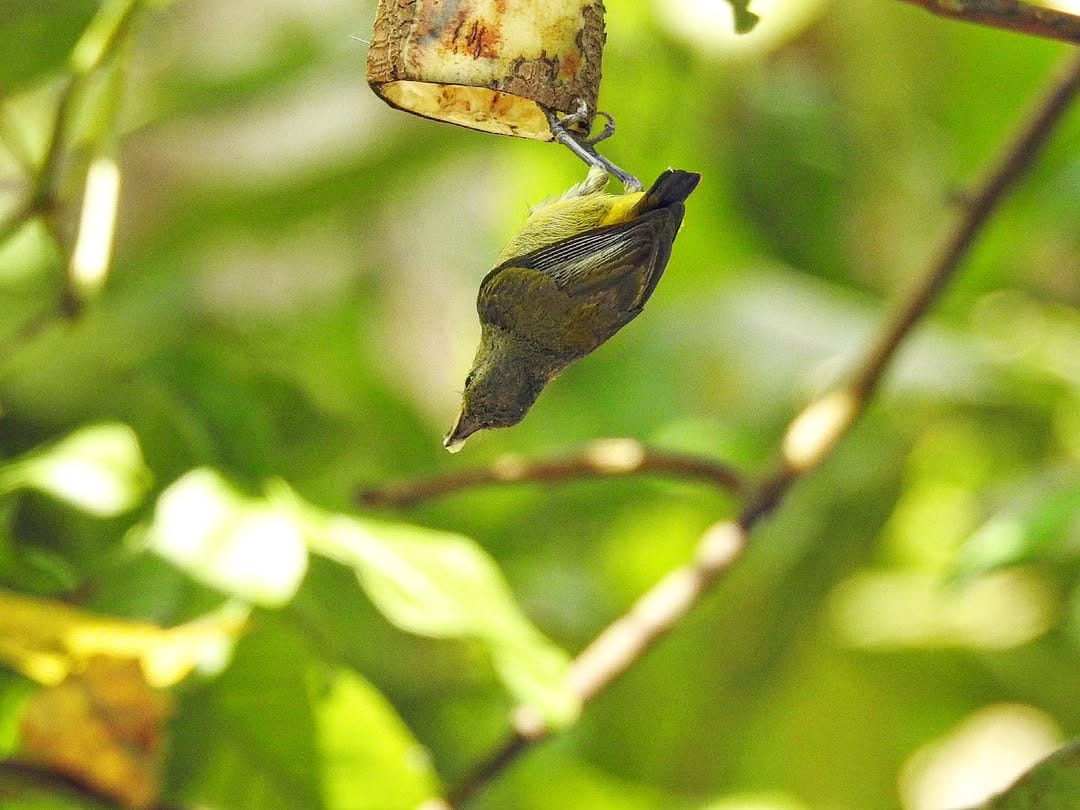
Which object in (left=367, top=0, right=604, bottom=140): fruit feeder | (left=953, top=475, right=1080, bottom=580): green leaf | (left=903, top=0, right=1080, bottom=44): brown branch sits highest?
(left=903, top=0, right=1080, bottom=44): brown branch

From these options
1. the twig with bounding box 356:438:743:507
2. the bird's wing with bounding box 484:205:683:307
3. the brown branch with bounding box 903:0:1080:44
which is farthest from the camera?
the twig with bounding box 356:438:743:507

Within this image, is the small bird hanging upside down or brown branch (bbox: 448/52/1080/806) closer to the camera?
the small bird hanging upside down

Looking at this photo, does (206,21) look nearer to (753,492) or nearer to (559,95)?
(753,492)

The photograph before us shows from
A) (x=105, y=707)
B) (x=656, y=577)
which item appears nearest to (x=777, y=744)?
(x=656, y=577)

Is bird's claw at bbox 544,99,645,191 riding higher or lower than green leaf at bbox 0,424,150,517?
higher

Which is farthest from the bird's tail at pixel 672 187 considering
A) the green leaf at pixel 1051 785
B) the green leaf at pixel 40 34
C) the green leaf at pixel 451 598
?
the green leaf at pixel 40 34

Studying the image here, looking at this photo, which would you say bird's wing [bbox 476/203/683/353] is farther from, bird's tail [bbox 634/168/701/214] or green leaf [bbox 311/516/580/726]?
green leaf [bbox 311/516/580/726]

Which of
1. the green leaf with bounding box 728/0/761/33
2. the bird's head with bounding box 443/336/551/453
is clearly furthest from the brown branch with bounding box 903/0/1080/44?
the bird's head with bounding box 443/336/551/453

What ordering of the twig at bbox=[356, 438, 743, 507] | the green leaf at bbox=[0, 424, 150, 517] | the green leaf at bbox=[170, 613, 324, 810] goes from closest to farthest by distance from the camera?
the green leaf at bbox=[0, 424, 150, 517] < the green leaf at bbox=[170, 613, 324, 810] < the twig at bbox=[356, 438, 743, 507]
